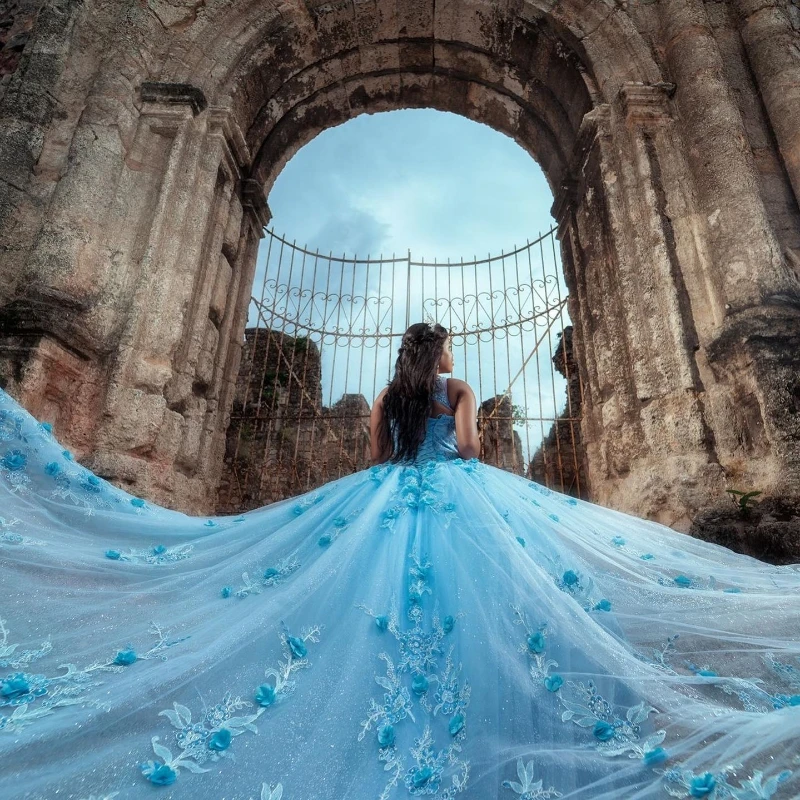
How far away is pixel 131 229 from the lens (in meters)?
3.60

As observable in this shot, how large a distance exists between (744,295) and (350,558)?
2677mm

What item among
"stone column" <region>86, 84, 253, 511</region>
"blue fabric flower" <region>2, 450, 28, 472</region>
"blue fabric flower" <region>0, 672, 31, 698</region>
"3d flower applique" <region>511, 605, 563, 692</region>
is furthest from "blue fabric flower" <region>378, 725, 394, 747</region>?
"stone column" <region>86, 84, 253, 511</region>

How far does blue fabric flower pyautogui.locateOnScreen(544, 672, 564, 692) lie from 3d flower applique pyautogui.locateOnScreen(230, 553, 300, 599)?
760mm

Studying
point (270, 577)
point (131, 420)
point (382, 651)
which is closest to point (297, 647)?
point (382, 651)

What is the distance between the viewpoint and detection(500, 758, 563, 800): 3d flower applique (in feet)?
3.18

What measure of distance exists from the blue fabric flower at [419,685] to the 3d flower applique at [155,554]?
925 mm

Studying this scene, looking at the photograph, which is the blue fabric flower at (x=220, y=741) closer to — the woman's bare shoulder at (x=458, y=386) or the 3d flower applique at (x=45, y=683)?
the 3d flower applique at (x=45, y=683)

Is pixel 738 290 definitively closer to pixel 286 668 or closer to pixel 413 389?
pixel 413 389

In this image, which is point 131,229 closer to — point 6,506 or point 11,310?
point 11,310

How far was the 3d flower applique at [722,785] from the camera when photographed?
873 millimetres

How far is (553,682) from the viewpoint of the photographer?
118cm

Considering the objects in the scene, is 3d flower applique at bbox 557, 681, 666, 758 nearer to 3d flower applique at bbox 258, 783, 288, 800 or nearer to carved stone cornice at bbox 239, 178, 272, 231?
3d flower applique at bbox 258, 783, 288, 800

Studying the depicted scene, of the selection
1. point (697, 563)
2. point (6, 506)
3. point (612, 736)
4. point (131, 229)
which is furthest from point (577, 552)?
point (131, 229)

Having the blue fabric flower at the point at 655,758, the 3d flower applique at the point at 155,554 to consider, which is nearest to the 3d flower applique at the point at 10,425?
the 3d flower applique at the point at 155,554
